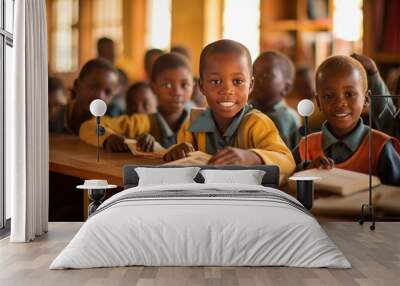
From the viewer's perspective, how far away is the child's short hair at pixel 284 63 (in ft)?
24.5

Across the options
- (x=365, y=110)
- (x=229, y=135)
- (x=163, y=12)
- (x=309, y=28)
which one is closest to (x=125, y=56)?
(x=163, y=12)

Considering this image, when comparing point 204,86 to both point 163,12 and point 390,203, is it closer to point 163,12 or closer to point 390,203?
point 163,12

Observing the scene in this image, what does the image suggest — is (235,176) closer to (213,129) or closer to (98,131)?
(213,129)

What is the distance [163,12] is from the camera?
757cm

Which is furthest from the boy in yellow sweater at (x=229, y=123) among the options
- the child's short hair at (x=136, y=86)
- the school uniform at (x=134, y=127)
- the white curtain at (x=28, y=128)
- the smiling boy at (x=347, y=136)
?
the white curtain at (x=28, y=128)

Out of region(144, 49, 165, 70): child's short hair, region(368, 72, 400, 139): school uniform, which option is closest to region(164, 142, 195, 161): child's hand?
region(144, 49, 165, 70): child's short hair

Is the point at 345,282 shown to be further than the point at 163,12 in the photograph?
No

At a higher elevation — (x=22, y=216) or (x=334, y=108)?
(x=334, y=108)

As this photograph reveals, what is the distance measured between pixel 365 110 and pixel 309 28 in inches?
47.2

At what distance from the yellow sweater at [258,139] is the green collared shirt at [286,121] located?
2.0 inches

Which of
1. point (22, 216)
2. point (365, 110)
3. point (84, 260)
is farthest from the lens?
point (365, 110)

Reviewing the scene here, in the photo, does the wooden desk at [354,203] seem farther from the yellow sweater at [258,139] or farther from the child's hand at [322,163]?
the yellow sweater at [258,139]

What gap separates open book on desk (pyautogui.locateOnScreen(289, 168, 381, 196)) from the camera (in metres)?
7.33

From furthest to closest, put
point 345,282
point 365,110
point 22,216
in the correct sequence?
1. point 365,110
2. point 22,216
3. point 345,282
